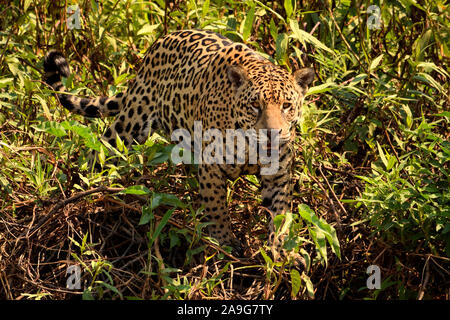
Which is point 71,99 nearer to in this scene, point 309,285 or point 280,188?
point 280,188

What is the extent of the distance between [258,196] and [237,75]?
0.99m

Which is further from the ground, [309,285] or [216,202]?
[216,202]

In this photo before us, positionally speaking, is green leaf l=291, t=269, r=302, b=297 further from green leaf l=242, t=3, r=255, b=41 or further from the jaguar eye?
green leaf l=242, t=3, r=255, b=41

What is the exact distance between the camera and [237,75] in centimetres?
562

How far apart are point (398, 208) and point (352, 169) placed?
115 centimetres

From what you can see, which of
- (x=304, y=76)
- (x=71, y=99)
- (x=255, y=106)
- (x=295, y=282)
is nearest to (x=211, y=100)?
(x=255, y=106)

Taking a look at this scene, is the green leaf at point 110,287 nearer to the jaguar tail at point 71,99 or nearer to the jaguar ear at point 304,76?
the jaguar ear at point 304,76

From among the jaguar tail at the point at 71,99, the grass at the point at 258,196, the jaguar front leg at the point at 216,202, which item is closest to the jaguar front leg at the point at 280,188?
the grass at the point at 258,196

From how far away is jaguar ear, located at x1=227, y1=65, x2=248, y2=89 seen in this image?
5.60 meters

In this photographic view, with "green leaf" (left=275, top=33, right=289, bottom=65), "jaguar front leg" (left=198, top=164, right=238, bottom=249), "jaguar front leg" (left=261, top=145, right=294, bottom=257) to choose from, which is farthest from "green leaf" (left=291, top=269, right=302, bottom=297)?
"green leaf" (left=275, top=33, right=289, bottom=65)

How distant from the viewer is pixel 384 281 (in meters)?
5.34

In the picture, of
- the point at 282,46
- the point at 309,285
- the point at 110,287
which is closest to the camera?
the point at 110,287

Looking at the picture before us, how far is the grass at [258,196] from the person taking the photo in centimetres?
525
